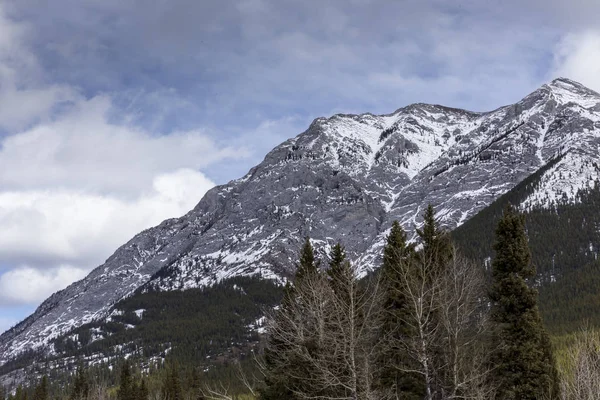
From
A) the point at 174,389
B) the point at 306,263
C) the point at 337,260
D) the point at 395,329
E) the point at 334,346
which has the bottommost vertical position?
the point at 174,389

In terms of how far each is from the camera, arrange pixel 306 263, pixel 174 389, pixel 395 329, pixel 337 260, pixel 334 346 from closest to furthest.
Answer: pixel 334 346
pixel 395 329
pixel 337 260
pixel 306 263
pixel 174 389

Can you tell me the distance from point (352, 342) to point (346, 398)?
2.25 metres

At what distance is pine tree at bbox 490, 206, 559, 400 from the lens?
95.8 feet

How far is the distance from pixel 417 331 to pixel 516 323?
27.8ft

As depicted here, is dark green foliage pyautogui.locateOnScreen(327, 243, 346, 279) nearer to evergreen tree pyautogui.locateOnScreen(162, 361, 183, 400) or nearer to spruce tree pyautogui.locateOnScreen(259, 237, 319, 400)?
spruce tree pyautogui.locateOnScreen(259, 237, 319, 400)

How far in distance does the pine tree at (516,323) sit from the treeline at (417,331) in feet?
0.18

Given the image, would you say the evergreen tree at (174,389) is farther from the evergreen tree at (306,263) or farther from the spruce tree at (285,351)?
the evergreen tree at (306,263)

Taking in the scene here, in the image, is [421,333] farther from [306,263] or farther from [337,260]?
[306,263]

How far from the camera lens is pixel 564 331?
166 m

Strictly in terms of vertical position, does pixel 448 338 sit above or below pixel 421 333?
below

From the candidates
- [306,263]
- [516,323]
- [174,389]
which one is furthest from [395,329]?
[174,389]

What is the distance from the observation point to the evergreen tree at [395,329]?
1102 inches

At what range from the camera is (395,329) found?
2653 cm

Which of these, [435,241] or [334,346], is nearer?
[334,346]
